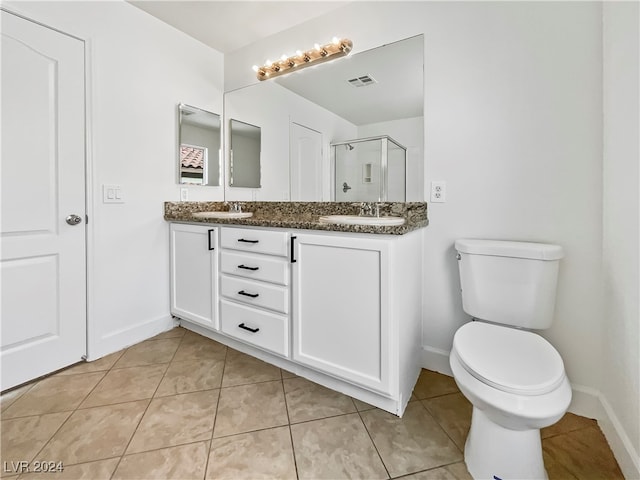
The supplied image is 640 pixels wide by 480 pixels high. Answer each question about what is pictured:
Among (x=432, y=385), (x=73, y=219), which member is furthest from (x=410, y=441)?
(x=73, y=219)

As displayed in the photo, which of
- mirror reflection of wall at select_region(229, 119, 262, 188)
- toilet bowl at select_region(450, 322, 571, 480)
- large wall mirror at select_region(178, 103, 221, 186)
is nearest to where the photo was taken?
toilet bowl at select_region(450, 322, 571, 480)

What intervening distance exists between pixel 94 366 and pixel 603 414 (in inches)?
101

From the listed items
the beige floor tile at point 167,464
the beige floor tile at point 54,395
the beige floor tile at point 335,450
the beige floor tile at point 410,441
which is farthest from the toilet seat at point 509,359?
the beige floor tile at point 54,395

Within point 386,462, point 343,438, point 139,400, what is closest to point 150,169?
point 139,400

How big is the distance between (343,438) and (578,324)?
3.86ft

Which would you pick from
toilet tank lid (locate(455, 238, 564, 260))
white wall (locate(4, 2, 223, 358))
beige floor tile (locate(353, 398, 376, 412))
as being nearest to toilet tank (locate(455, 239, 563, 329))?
toilet tank lid (locate(455, 238, 564, 260))

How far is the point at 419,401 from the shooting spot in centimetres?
148

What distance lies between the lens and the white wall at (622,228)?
104 cm

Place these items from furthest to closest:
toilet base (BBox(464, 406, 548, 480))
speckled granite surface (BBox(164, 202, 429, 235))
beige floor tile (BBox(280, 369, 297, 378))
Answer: beige floor tile (BBox(280, 369, 297, 378))
speckled granite surface (BBox(164, 202, 429, 235))
toilet base (BBox(464, 406, 548, 480))

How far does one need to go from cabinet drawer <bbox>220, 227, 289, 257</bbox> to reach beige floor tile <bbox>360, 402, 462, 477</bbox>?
892mm

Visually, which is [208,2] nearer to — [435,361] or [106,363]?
[106,363]

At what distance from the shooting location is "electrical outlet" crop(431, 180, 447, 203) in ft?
5.39

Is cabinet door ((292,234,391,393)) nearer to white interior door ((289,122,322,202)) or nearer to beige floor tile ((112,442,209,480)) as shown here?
beige floor tile ((112,442,209,480))

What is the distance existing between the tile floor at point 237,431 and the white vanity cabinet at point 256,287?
24 centimetres
